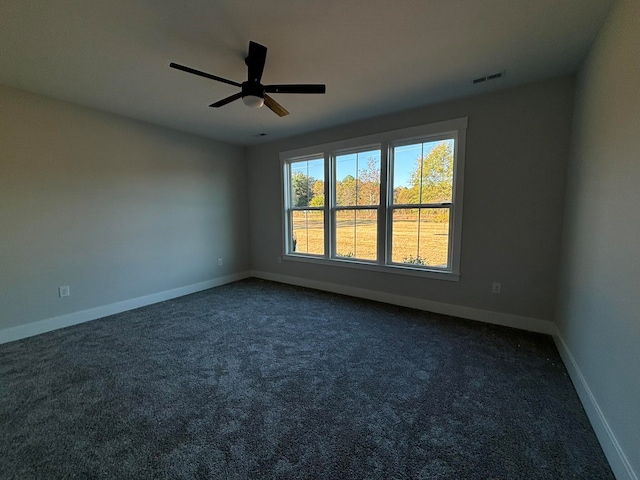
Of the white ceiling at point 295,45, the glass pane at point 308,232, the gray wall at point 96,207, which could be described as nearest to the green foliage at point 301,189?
the glass pane at point 308,232

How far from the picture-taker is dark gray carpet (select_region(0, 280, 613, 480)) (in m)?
1.37

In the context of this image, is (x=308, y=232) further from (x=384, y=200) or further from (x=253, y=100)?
(x=253, y=100)

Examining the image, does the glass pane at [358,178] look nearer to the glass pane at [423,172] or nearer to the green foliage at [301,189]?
the glass pane at [423,172]

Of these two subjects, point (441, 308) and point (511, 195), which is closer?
point (511, 195)

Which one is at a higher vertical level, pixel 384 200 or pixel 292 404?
pixel 384 200

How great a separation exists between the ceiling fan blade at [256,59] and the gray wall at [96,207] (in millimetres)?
2525

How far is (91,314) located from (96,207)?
52.9 inches

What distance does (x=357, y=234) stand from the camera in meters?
4.11

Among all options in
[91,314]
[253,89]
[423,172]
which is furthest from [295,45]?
[91,314]

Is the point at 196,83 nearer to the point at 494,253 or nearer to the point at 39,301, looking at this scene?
the point at 39,301

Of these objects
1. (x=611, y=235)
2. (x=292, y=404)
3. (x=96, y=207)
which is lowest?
(x=292, y=404)

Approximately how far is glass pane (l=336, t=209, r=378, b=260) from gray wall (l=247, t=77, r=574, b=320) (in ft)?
2.64

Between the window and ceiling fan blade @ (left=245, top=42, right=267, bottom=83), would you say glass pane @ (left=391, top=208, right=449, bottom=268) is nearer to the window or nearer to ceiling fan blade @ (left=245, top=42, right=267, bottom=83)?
the window

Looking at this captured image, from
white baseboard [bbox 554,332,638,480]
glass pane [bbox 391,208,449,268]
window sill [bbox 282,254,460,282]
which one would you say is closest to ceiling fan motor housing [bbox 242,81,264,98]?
glass pane [bbox 391,208,449,268]
